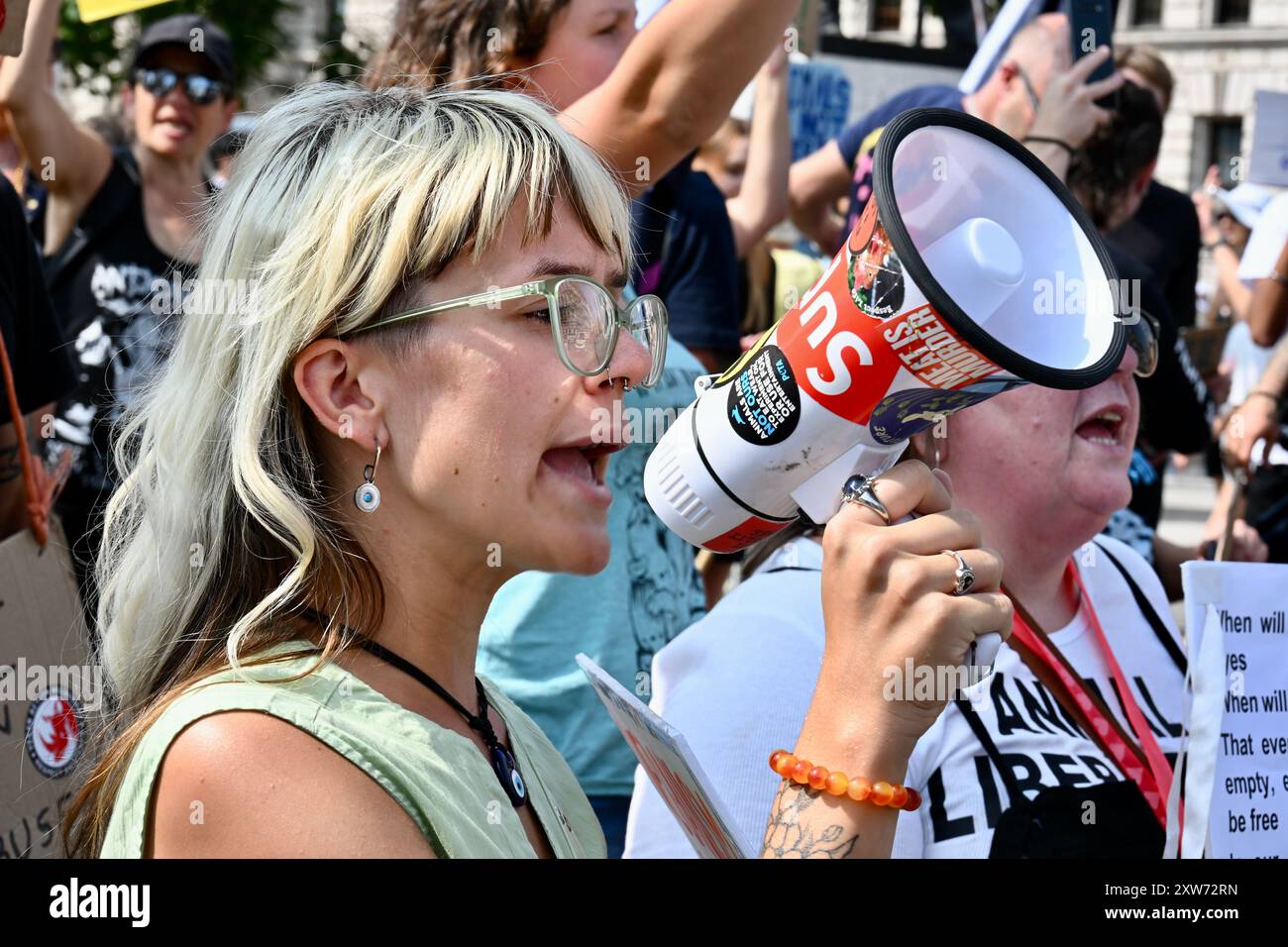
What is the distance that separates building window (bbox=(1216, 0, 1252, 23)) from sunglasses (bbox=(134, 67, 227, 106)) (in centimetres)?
3159

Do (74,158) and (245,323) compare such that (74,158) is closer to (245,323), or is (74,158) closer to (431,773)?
(245,323)

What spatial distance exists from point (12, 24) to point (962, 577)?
1846mm

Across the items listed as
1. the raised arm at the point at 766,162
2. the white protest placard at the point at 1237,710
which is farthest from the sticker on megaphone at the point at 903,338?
the raised arm at the point at 766,162

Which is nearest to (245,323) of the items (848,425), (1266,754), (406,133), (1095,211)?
(406,133)

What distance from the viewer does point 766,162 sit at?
192 inches

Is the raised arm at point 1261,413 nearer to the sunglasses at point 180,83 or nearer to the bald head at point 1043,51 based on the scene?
the bald head at point 1043,51

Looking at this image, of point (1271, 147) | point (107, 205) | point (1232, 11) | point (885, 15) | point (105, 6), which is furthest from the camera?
point (885, 15)

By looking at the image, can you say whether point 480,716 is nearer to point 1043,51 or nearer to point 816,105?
point 1043,51

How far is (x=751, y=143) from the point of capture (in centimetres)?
493

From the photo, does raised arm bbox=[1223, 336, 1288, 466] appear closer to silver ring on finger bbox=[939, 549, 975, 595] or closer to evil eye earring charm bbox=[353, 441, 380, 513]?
silver ring on finger bbox=[939, 549, 975, 595]

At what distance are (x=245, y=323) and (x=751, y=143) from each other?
346 cm

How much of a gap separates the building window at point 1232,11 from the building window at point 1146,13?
1.28 m

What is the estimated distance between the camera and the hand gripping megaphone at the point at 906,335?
1.59 metres

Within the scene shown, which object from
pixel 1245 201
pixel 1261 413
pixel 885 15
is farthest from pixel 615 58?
pixel 885 15
